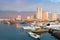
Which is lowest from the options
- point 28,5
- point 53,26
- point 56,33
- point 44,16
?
point 56,33

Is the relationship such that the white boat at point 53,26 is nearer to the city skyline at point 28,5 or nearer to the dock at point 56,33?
the dock at point 56,33

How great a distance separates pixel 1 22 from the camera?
13.0ft

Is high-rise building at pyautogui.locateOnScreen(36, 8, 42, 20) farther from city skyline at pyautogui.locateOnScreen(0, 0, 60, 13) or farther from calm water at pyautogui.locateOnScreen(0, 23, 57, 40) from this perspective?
calm water at pyautogui.locateOnScreen(0, 23, 57, 40)

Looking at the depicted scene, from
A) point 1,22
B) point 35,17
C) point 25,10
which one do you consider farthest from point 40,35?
point 1,22

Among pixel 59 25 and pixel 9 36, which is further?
pixel 59 25

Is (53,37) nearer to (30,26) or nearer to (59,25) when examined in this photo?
(59,25)

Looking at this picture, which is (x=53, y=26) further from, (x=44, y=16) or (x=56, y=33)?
(x=44, y=16)

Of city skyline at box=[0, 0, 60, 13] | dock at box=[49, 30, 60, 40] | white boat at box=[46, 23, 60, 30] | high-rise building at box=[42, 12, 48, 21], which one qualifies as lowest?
dock at box=[49, 30, 60, 40]

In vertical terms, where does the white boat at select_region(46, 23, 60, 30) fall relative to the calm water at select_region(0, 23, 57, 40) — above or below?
above

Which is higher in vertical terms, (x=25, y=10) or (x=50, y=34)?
(x=25, y=10)

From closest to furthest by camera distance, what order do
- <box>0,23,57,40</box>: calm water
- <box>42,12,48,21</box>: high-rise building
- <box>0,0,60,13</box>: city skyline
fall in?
<box>0,23,57,40</box>: calm water
<box>0,0,60,13</box>: city skyline
<box>42,12,48,21</box>: high-rise building

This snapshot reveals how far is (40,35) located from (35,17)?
1.78 ft

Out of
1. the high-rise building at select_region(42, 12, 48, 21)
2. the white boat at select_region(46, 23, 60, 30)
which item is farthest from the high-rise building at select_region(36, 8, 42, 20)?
the white boat at select_region(46, 23, 60, 30)

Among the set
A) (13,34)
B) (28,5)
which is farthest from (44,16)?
(13,34)
